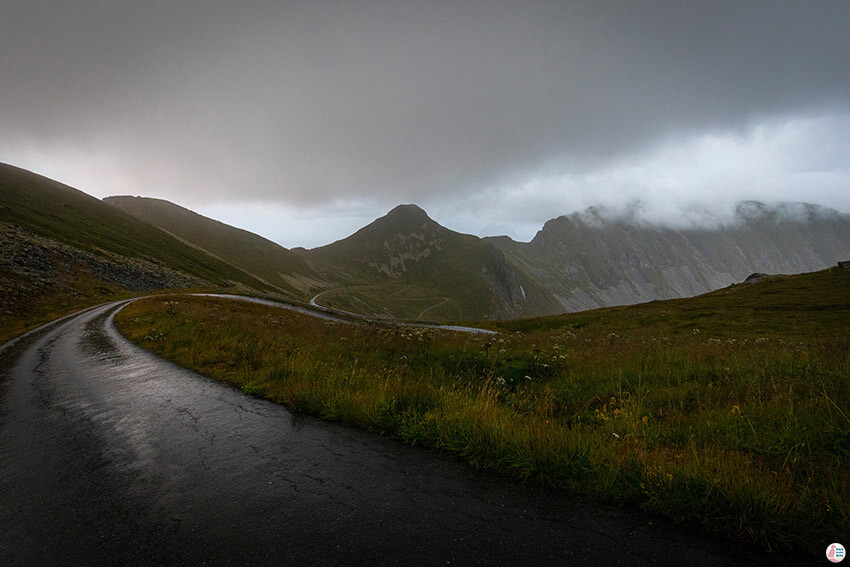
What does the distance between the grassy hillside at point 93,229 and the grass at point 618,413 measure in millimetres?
87386

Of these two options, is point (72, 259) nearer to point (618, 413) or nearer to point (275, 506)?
point (275, 506)

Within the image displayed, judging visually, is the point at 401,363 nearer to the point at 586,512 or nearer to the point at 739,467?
the point at 586,512

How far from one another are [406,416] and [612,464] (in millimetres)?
3336

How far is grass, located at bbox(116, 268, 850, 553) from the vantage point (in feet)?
11.9

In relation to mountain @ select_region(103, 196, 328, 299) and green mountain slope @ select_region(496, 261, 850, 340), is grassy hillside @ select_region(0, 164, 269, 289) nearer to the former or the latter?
mountain @ select_region(103, 196, 328, 299)

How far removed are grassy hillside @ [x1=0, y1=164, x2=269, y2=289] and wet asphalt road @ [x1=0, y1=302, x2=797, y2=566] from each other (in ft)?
289

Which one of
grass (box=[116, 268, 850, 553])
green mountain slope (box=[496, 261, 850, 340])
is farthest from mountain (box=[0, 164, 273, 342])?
green mountain slope (box=[496, 261, 850, 340])

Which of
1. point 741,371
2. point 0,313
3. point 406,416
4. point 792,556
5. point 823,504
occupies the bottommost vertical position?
point 0,313

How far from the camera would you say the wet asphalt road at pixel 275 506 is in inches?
129

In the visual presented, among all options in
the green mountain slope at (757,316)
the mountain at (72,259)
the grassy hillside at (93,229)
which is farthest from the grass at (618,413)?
the grassy hillside at (93,229)

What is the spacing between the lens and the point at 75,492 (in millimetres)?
4516

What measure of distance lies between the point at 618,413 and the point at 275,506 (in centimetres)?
572

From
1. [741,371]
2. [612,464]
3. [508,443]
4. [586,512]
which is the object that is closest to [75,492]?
[508,443]

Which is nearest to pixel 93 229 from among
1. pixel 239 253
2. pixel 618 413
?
pixel 239 253
